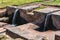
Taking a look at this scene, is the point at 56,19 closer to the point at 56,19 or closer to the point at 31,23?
the point at 56,19

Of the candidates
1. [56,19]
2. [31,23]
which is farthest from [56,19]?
[31,23]

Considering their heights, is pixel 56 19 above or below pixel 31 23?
above

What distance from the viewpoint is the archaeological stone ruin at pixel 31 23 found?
676cm

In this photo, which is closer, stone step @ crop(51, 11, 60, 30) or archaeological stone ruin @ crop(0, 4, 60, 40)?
archaeological stone ruin @ crop(0, 4, 60, 40)

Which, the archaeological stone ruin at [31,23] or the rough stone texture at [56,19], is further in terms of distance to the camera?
the rough stone texture at [56,19]

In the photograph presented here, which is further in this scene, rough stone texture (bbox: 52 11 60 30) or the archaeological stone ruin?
rough stone texture (bbox: 52 11 60 30)

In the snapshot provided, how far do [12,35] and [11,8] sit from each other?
13.9 feet

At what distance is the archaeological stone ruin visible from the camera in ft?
22.2

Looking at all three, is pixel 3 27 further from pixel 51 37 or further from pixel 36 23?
pixel 51 37

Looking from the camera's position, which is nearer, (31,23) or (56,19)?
(56,19)

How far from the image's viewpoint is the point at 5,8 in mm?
11445

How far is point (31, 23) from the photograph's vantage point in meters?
8.92

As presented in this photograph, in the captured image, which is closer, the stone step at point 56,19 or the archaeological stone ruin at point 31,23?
the archaeological stone ruin at point 31,23

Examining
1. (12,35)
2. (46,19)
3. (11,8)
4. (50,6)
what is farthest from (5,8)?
(12,35)
